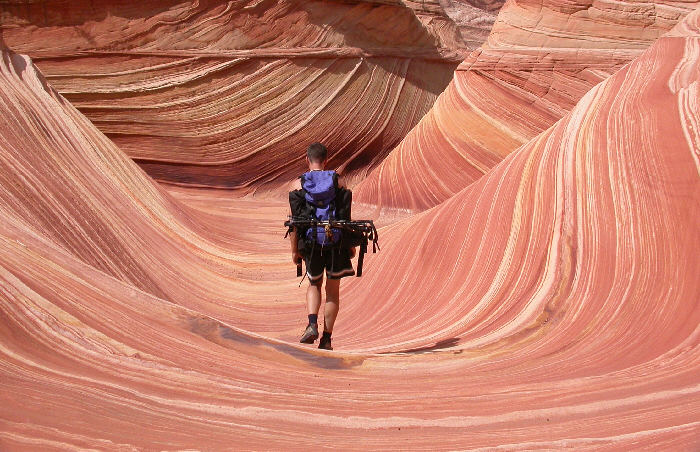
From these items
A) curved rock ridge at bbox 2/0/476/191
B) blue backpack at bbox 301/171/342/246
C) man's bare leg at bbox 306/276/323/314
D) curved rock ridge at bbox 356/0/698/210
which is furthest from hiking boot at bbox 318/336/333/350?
curved rock ridge at bbox 2/0/476/191

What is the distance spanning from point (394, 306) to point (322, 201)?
5.24ft

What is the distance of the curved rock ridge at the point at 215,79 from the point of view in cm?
1063

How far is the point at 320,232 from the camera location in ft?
11.3

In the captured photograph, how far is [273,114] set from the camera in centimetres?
1116

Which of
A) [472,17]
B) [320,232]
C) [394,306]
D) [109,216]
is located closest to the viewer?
[320,232]

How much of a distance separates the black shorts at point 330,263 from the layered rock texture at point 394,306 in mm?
316

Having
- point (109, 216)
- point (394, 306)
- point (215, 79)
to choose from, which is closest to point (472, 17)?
point (215, 79)

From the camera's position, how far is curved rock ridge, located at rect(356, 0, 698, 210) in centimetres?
802

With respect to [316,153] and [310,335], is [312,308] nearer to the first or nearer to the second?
[310,335]

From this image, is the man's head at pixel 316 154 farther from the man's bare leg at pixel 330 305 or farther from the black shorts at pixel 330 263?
the man's bare leg at pixel 330 305

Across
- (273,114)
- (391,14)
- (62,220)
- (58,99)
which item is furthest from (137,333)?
(391,14)

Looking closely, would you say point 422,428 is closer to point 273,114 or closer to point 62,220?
point 62,220

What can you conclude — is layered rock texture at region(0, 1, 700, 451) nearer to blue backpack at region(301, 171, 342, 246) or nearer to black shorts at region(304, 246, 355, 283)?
black shorts at region(304, 246, 355, 283)

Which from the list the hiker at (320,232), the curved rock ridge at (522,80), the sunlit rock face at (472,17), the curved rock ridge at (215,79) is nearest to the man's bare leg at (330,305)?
the hiker at (320,232)
